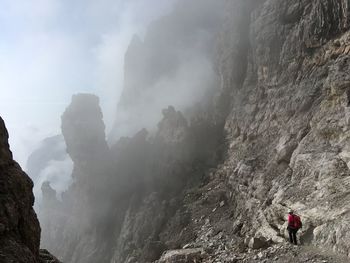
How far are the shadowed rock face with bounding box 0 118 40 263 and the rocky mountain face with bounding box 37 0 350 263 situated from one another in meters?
14.9

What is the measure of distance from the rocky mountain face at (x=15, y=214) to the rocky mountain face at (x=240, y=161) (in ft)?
48.8

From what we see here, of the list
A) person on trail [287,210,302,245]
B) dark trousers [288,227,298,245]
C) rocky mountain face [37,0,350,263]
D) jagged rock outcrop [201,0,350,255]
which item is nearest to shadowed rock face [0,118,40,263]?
rocky mountain face [37,0,350,263]

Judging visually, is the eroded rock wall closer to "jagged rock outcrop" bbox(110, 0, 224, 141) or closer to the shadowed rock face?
the shadowed rock face

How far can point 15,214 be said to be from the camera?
63.9ft

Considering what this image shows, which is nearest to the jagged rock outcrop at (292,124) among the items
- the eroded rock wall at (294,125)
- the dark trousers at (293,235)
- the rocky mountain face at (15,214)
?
the eroded rock wall at (294,125)

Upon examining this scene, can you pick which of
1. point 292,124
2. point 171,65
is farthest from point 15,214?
point 171,65

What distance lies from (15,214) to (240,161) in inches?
1538

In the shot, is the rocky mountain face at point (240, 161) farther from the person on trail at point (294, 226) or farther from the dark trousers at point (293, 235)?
the person on trail at point (294, 226)

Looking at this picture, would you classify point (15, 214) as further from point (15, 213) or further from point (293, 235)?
point (293, 235)

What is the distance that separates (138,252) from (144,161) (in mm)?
25600

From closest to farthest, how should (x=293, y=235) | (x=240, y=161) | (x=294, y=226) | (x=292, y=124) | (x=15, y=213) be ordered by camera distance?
(x=15, y=213) → (x=294, y=226) → (x=293, y=235) → (x=292, y=124) → (x=240, y=161)

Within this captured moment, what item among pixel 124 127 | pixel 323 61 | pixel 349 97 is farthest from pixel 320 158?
pixel 124 127

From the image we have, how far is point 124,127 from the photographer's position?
127m

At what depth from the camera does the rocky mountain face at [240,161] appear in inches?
1344
